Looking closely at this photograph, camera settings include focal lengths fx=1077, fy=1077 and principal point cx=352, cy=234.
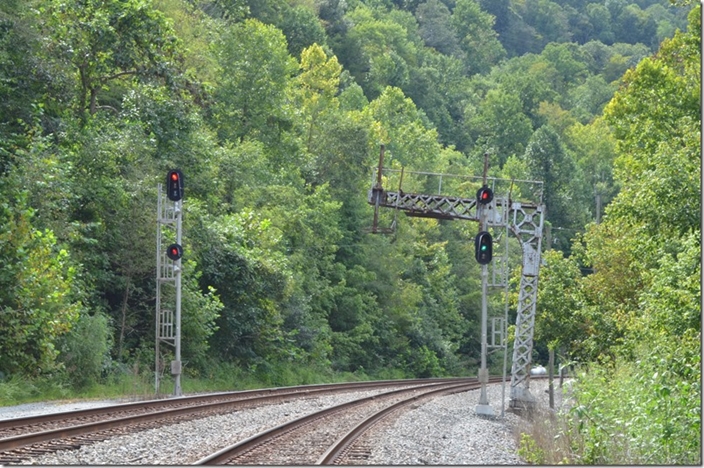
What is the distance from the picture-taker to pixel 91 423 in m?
16.3

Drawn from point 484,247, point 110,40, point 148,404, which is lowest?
point 148,404

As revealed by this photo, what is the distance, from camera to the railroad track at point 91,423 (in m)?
13.7

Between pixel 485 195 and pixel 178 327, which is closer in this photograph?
pixel 178 327

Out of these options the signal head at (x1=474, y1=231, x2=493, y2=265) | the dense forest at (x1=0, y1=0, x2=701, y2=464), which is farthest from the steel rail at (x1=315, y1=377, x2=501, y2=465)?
the signal head at (x1=474, y1=231, x2=493, y2=265)

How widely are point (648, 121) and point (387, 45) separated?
80.4 meters

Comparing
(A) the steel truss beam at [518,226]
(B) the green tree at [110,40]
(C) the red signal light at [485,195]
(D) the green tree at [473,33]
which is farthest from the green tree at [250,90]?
(D) the green tree at [473,33]

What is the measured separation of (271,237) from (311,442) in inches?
876

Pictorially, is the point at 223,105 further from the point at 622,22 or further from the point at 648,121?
the point at 622,22

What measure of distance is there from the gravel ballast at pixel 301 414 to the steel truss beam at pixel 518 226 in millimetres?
4867

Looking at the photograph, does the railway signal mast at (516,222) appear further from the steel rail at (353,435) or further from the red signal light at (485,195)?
the steel rail at (353,435)

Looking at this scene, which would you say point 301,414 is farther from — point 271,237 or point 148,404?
point 271,237

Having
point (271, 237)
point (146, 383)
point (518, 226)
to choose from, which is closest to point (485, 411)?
point (518, 226)

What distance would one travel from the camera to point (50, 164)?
2759 cm

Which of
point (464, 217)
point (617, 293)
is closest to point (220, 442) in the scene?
point (464, 217)
